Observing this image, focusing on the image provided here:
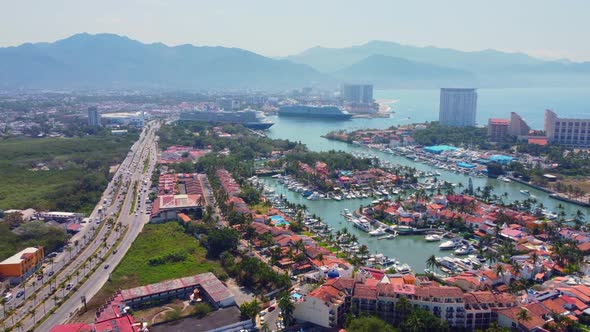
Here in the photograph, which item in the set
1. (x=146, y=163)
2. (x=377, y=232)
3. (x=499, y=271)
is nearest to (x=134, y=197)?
(x=146, y=163)

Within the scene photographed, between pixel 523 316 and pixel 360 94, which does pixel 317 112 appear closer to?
pixel 360 94

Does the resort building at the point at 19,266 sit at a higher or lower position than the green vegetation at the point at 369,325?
lower

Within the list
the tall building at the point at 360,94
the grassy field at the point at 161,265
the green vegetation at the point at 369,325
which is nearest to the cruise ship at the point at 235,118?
the tall building at the point at 360,94

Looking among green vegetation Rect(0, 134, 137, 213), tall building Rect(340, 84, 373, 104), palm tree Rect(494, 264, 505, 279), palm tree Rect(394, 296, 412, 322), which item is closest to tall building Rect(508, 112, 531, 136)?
palm tree Rect(494, 264, 505, 279)

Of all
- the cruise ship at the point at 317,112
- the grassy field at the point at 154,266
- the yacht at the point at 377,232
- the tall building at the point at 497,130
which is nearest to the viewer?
the grassy field at the point at 154,266

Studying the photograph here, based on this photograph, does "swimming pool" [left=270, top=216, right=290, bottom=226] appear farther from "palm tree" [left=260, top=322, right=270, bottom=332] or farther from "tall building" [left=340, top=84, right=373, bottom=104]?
"tall building" [left=340, top=84, right=373, bottom=104]

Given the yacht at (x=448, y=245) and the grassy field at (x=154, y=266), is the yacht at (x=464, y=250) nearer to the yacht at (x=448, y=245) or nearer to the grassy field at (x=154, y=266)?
the yacht at (x=448, y=245)
